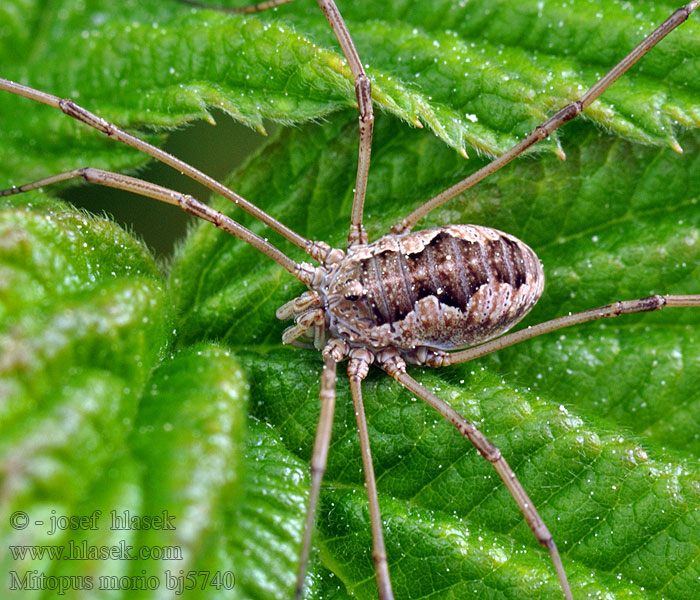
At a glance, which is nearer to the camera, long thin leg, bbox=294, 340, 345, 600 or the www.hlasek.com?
the www.hlasek.com

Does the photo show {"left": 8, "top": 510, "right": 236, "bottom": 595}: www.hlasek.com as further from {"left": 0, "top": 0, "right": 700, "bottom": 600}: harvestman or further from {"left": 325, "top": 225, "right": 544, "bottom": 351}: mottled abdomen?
{"left": 325, "top": 225, "right": 544, "bottom": 351}: mottled abdomen

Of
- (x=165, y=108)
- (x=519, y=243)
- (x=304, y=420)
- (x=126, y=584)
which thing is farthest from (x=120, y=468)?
(x=519, y=243)

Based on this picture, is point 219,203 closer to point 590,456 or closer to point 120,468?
point 120,468

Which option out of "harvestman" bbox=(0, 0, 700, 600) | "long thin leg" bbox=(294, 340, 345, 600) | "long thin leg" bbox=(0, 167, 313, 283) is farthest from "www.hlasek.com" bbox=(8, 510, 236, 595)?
"long thin leg" bbox=(0, 167, 313, 283)

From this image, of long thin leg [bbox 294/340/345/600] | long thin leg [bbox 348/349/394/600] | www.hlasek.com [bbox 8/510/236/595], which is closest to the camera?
www.hlasek.com [bbox 8/510/236/595]

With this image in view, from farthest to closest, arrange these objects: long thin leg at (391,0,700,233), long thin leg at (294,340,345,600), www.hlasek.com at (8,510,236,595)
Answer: long thin leg at (391,0,700,233) < long thin leg at (294,340,345,600) < www.hlasek.com at (8,510,236,595)

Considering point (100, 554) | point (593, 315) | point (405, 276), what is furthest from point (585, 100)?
point (100, 554)

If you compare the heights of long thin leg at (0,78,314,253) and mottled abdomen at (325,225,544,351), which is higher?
long thin leg at (0,78,314,253)

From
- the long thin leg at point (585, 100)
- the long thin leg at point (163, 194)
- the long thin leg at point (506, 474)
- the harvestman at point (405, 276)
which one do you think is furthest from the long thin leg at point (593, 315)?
the long thin leg at point (163, 194)

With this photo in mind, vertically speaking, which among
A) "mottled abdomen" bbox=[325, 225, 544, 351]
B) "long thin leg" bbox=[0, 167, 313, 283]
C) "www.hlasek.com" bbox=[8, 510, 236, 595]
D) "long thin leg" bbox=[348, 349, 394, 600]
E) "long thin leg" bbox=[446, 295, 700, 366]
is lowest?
"www.hlasek.com" bbox=[8, 510, 236, 595]
